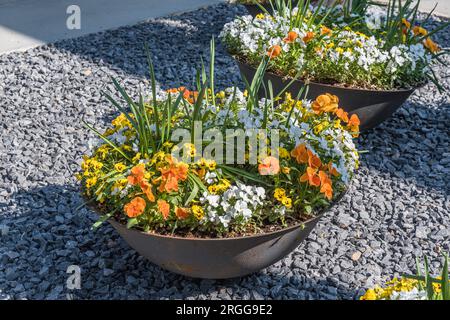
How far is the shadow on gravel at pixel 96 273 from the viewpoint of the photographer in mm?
2543

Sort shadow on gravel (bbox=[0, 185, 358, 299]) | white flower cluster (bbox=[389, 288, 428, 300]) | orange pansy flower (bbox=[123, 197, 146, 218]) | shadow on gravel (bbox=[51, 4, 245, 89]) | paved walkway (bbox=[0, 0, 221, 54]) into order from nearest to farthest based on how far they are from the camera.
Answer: white flower cluster (bbox=[389, 288, 428, 300]), orange pansy flower (bbox=[123, 197, 146, 218]), shadow on gravel (bbox=[0, 185, 358, 299]), shadow on gravel (bbox=[51, 4, 245, 89]), paved walkway (bbox=[0, 0, 221, 54])

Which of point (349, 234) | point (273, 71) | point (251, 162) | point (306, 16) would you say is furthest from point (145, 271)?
point (306, 16)

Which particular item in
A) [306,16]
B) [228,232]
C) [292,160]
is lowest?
[228,232]

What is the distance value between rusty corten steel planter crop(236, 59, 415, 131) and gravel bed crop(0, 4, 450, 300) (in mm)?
217

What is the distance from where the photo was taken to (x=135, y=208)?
2209mm

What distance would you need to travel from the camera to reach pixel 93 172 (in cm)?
252

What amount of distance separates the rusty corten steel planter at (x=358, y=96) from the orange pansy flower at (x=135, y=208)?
1.51 m

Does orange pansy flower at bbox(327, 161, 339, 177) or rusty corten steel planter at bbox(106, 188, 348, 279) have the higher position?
orange pansy flower at bbox(327, 161, 339, 177)

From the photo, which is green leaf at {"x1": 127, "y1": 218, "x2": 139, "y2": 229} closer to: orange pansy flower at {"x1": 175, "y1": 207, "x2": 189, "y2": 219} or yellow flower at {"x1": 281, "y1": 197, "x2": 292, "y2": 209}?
orange pansy flower at {"x1": 175, "y1": 207, "x2": 189, "y2": 219}

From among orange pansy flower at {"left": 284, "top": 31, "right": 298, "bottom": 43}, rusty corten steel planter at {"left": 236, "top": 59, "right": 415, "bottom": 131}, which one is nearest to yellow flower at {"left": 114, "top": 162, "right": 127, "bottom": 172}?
rusty corten steel planter at {"left": 236, "top": 59, "right": 415, "bottom": 131}

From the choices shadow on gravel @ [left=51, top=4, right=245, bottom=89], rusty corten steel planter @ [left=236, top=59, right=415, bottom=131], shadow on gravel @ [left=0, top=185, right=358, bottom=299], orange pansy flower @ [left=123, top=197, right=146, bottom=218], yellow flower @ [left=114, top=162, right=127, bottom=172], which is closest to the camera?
orange pansy flower @ [left=123, top=197, right=146, bottom=218]

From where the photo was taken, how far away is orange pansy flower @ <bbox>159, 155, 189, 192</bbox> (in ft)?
7.33
